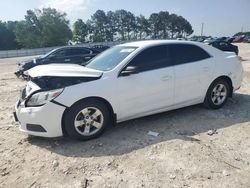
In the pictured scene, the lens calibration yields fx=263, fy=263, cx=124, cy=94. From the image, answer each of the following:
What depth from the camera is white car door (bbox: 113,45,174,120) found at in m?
4.50

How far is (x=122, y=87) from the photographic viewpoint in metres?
4.43

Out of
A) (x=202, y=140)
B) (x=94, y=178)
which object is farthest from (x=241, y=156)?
(x=94, y=178)

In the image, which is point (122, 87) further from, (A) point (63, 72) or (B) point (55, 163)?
(B) point (55, 163)

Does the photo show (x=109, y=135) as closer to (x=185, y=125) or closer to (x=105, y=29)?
(x=185, y=125)

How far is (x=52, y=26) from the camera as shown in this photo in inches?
2677

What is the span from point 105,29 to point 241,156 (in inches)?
3389

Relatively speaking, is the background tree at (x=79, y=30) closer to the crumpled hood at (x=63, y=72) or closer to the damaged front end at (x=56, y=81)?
the crumpled hood at (x=63, y=72)

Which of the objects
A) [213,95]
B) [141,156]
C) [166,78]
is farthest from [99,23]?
[141,156]

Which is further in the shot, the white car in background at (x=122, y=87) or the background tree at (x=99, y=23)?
the background tree at (x=99, y=23)

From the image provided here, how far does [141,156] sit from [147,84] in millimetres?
1383

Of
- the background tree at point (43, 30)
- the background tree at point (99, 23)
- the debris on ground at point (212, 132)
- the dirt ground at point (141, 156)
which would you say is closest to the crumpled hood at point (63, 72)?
the dirt ground at point (141, 156)

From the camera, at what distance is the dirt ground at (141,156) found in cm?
326

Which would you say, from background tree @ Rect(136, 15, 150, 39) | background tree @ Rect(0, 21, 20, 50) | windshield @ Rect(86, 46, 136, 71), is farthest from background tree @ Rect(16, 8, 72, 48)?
windshield @ Rect(86, 46, 136, 71)

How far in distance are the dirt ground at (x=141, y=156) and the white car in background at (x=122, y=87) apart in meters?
0.30
